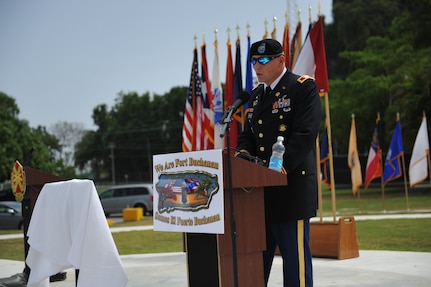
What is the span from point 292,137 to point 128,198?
83.6 feet

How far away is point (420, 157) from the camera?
2144 cm

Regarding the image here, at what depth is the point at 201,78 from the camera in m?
13.9

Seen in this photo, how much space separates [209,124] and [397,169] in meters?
12.2

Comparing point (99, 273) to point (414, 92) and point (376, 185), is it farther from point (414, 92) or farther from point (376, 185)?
point (376, 185)

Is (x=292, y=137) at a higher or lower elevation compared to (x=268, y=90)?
lower

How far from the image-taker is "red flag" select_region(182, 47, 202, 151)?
44.7ft

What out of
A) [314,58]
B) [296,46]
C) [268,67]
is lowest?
[268,67]

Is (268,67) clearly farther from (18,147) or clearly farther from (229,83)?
(18,147)

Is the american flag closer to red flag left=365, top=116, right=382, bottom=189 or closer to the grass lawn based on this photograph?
the grass lawn

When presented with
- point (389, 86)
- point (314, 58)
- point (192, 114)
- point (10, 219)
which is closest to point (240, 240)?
point (314, 58)

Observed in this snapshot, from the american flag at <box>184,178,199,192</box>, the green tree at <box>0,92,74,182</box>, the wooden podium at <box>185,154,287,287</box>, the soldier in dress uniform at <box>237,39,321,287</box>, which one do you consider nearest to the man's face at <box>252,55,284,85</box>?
the soldier in dress uniform at <box>237,39,321,287</box>

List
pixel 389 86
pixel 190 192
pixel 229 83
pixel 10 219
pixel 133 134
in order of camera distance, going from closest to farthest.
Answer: pixel 190 192 < pixel 229 83 < pixel 10 219 < pixel 389 86 < pixel 133 134

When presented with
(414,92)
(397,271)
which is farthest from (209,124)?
(414,92)

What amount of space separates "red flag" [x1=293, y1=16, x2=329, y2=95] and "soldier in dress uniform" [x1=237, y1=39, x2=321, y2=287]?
16.5 feet
